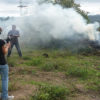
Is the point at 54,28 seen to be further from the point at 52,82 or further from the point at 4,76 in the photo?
the point at 4,76

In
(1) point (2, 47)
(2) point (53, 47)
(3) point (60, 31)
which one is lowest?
(2) point (53, 47)

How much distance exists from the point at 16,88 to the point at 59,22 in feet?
31.5

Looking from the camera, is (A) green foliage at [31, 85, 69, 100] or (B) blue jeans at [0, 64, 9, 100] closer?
(B) blue jeans at [0, 64, 9, 100]

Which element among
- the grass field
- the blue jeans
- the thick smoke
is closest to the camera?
the blue jeans

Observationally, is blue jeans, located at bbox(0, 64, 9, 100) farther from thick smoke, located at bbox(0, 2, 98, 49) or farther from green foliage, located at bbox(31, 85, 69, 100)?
thick smoke, located at bbox(0, 2, 98, 49)

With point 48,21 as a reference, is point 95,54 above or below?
below

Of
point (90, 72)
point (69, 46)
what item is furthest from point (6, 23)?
point (90, 72)

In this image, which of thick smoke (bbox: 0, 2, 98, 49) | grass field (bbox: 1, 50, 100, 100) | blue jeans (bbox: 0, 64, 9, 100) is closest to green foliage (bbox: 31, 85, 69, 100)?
grass field (bbox: 1, 50, 100, 100)

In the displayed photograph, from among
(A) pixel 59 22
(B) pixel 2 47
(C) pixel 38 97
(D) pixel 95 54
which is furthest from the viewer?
(A) pixel 59 22

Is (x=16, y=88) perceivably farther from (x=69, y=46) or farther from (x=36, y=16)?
(x=36, y=16)

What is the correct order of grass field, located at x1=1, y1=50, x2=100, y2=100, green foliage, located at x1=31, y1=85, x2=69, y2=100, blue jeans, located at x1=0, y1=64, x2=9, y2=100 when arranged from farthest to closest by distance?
grass field, located at x1=1, y1=50, x2=100, y2=100 < green foliage, located at x1=31, y1=85, x2=69, y2=100 < blue jeans, located at x1=0, y1=64, x2=9, y2=100

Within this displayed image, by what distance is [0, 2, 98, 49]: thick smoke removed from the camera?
14453 millimetres

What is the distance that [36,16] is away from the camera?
16344mm

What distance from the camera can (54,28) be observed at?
1539cm
